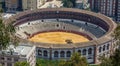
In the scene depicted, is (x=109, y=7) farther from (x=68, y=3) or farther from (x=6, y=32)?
(x=6, y=32)

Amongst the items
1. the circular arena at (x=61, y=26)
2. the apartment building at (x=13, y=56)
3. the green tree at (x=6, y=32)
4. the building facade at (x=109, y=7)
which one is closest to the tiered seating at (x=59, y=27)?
the circular arena at (x=61, y=26)

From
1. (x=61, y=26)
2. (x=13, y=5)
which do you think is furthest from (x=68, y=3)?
(x=13, y=5)

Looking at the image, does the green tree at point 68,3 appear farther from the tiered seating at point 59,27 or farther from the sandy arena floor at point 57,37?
the sandy arena floor at point 57,37

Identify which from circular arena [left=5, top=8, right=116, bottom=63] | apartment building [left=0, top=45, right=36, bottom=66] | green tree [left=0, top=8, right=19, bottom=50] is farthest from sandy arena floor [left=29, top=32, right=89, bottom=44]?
green tree [left=0, top=8, right=19, bottom=50]

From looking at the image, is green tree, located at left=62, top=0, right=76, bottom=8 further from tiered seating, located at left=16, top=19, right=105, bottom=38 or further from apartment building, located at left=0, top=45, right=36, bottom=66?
apartment building, located at left=0, top=45, right=36, bottom=66

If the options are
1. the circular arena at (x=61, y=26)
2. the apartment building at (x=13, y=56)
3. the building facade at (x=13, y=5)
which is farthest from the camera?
the building facade at (x=13, y=5)

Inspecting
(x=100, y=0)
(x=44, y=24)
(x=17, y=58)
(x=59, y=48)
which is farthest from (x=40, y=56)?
(x=100, y=0)

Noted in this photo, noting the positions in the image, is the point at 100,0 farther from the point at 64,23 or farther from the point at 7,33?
the point at 7,33

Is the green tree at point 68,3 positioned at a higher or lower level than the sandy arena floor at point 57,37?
higher

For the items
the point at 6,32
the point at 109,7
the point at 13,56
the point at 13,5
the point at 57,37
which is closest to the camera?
the point at 6,32
